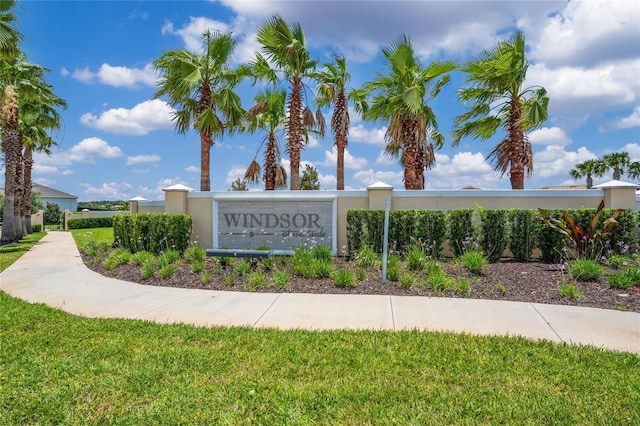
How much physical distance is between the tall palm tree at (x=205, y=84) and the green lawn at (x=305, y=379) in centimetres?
1006

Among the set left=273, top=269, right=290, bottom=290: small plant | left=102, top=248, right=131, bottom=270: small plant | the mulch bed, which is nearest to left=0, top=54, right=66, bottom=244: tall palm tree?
left=102, top=248, right=131, bottom=270: small plant

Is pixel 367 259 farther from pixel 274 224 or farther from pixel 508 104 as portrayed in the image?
pixel 508 104

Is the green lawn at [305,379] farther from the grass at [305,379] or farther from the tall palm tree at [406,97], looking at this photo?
the tall palm tree at [406,97]

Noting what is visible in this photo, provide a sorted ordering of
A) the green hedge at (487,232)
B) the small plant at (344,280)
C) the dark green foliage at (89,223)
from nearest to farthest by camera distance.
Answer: the small plant at (344,280)
the green hedge at (487,232)
the dark green foliage at (89,223)

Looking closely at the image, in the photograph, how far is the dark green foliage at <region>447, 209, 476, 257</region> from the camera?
28.4 feet

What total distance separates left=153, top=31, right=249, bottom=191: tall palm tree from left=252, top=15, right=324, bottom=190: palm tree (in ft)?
3.72

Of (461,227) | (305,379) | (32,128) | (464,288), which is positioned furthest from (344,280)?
(32,128)

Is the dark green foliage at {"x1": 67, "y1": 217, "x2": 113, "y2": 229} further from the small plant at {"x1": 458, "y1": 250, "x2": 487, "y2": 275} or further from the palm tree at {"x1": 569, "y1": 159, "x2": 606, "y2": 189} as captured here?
the palm tree at {"x1": 569, "y1": 159, "x2": 606, "y2": 189}

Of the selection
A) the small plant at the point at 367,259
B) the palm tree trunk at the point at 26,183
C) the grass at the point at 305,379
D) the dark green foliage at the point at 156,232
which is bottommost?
the grass at the point at 305,379

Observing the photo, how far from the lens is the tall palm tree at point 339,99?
15.6 metres

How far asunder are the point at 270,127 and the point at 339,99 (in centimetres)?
382

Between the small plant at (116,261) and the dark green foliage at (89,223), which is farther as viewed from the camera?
the dark green foliage at (89,223)

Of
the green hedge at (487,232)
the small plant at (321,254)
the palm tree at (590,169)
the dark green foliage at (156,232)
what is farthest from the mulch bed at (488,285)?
the palm tree at (590,169)

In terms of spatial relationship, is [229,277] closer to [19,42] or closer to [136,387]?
[136,387]
